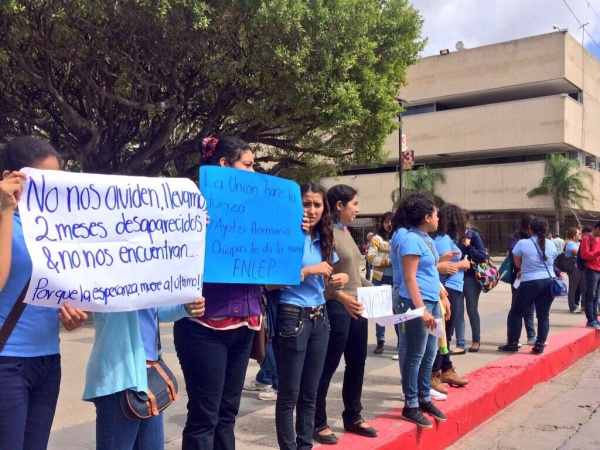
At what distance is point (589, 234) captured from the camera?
Answer: 10.0 meters

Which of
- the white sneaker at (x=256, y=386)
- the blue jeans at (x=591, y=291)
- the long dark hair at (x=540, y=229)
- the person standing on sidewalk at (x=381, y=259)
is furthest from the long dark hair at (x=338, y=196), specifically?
the blue jeans at (x=591, y=291)

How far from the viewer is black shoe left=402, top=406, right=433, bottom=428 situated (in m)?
4.64

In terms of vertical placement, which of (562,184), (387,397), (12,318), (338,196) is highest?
(562,184)

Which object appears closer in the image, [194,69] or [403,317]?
[403,317]

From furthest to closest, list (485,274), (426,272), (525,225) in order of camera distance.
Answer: (525,225), (485,274), (426,272)

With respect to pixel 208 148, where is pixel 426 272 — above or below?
below

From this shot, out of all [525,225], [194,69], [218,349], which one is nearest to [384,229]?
[525,225]

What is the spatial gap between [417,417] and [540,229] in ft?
12.9

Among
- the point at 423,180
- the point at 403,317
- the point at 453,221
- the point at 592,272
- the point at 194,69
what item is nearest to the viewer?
the point at 403,317

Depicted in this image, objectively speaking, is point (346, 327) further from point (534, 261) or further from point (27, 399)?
point (534, 261)

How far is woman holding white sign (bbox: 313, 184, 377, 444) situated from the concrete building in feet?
108

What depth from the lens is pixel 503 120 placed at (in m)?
36.0

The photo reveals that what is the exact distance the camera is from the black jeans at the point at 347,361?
4207 millimetres

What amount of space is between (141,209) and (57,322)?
57 centimetres
